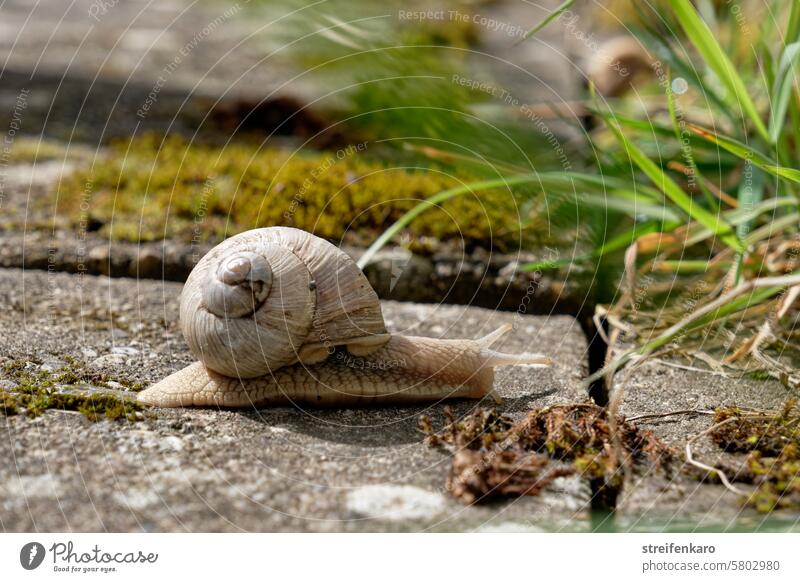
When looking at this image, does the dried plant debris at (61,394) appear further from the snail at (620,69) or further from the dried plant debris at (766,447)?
the snail at (620,69)

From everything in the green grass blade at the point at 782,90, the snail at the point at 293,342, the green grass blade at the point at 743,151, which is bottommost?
the snail at the point at 293,342

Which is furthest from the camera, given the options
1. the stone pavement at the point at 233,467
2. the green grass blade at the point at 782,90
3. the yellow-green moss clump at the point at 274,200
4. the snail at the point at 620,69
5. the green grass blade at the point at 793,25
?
the snail at the point at 620,69

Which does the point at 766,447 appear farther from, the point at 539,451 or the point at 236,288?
the point at 236,288

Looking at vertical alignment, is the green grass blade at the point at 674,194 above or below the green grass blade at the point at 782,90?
below

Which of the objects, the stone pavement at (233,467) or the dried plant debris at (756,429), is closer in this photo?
the stone pavement at (233,467)

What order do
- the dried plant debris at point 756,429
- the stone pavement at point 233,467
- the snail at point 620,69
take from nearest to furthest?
the stone pavement at point 233,467, the dried plant debris at point 756,429, the snail at point 620,69

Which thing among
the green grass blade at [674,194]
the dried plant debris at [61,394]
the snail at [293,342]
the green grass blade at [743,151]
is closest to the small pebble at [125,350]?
the dried plant debris at [61,394]

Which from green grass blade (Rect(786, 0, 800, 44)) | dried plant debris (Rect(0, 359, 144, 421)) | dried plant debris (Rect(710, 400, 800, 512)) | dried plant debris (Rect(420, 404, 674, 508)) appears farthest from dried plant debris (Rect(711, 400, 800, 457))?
dried plant debris (Rect(0, 359, 144, 421))
